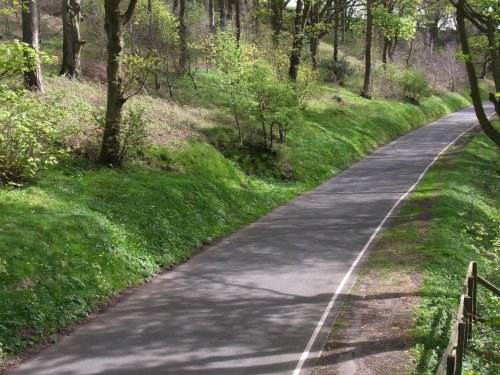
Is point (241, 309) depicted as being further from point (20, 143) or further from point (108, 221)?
point (20, 143)

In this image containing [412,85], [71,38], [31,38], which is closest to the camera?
[31,38]

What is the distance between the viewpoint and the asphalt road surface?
29.4 feet

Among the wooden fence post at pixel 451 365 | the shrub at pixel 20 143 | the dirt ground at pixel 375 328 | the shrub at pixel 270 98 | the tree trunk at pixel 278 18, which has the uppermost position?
the tree trunk at pixel 278 18

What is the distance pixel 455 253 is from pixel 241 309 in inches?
301

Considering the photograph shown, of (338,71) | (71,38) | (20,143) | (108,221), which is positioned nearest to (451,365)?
(108,221)

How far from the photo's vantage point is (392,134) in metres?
40.7

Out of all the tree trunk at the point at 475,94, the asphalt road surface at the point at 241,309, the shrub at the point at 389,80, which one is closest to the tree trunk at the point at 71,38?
the asphalt road surface at the point at 241,309

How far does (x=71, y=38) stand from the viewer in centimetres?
2272

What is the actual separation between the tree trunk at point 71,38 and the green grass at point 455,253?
53.6 ft

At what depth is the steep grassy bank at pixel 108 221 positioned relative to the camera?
32.6ft

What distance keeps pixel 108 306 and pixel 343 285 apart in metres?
5.85

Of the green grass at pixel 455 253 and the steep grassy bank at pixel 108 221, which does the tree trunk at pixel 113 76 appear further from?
the green grass at pixel 455 253

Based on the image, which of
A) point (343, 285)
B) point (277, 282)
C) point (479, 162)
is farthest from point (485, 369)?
point (479, 162)

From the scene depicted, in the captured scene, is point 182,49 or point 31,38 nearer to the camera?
point 31,38
